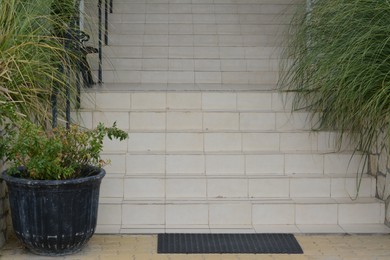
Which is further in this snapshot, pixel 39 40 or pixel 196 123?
pixel 196 123

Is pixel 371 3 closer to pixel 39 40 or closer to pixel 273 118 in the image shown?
pixel 273 118

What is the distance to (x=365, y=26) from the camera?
13.5ft

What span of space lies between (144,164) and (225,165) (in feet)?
1.85

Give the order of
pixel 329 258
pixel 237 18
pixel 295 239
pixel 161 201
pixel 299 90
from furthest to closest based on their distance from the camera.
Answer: pixel 237 18 → pixel 299 90 → pixel 161 201 → pixel 295 239 → pixel 329 258

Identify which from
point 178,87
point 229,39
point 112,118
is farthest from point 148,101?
point 229,39

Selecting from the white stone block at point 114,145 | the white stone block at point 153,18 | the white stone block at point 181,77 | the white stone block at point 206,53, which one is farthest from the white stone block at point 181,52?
the white stone block at point 114,145

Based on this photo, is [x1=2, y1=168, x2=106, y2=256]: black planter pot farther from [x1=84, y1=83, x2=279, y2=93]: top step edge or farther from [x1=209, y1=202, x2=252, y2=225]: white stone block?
[x1=84, y1=83, x2=279, y2=93]: top step edge

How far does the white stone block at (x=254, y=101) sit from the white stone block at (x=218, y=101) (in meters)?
0.05

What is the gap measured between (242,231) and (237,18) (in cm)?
332

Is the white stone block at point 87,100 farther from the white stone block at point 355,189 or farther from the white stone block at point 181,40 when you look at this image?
the white stone block at point 355,189

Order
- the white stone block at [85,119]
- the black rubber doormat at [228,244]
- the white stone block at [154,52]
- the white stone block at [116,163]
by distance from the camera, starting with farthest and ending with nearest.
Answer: the white stone block at [154,52]
the white stone block at [85,119]
the white stone block at [116,163]
the black rubber doormat at [228,244]

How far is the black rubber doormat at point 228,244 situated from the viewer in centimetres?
379

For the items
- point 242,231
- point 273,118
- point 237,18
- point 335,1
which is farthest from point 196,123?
point 237,18

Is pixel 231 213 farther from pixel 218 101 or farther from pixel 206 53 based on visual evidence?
pixel 206 53
